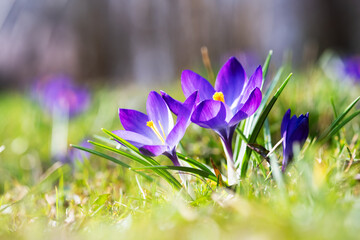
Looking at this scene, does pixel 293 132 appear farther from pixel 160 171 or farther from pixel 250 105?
pixel 160 171

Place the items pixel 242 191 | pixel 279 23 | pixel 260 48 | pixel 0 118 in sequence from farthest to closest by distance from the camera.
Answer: pixel 260 48 → pixel 279 23 → pixel 0 118 → pixel 242 191

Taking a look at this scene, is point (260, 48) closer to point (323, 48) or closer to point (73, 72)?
point (323, 48)

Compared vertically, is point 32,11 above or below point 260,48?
above

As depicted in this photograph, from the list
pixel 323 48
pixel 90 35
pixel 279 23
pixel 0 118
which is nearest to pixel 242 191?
pixel 0 118

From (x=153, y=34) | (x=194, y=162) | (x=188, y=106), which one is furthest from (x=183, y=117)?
(x=153, y=34)

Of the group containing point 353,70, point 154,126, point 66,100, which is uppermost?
point 154,126

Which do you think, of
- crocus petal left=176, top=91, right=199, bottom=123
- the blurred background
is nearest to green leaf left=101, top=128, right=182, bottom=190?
crocus petal left=176, top=91, right=199, bottom=123
